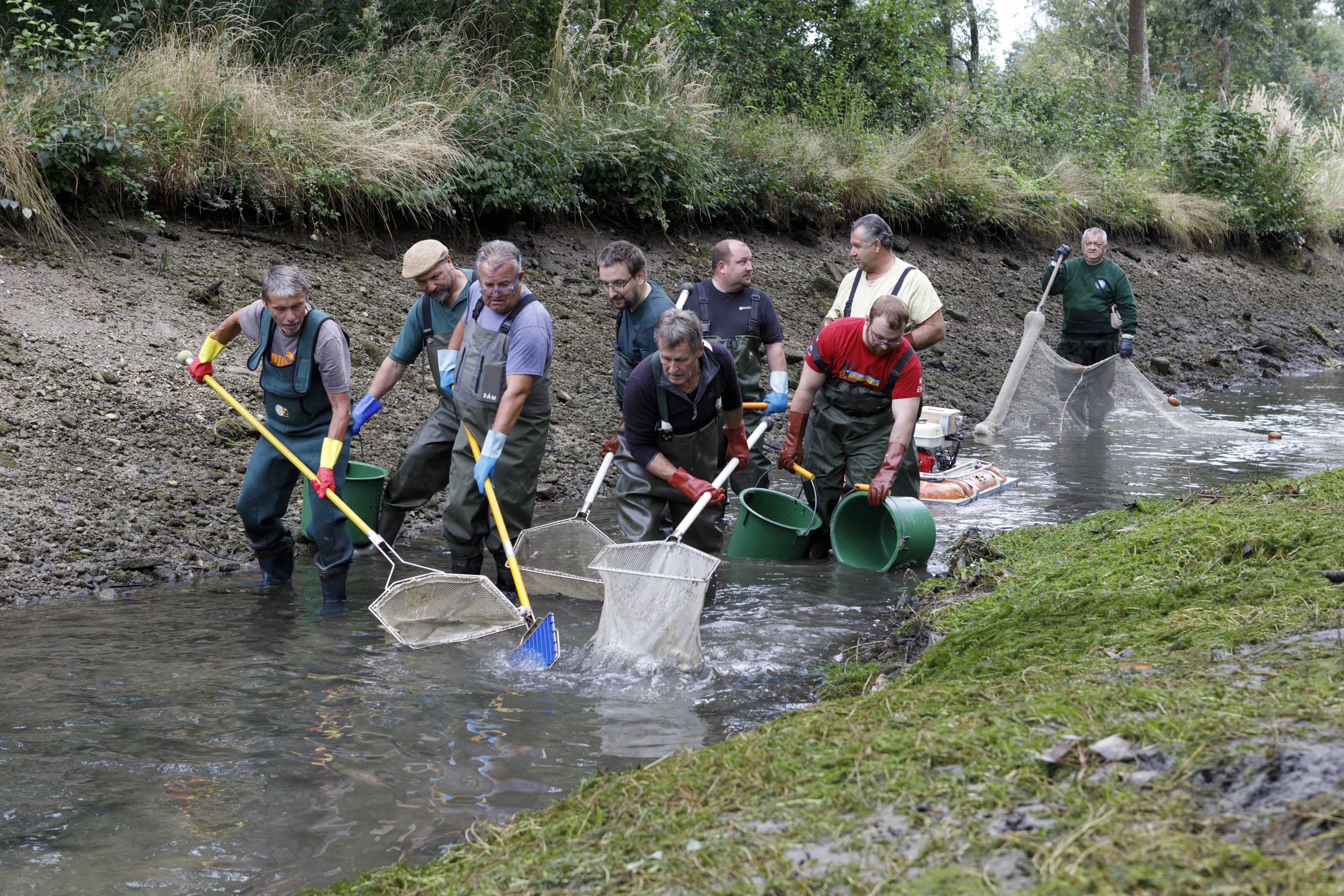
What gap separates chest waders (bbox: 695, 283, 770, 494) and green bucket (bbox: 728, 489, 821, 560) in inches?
10.6

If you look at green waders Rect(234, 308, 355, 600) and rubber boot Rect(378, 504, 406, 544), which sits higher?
green waders Rect(234, 308, 355, 600)

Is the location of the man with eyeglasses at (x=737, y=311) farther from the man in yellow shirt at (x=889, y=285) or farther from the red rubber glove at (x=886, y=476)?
the red rubber glove at (x=886, y=476)

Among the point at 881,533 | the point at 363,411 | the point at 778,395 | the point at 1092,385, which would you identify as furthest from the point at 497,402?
the point at 1092,385

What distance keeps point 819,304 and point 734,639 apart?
29.3 feet

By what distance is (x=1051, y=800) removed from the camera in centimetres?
271

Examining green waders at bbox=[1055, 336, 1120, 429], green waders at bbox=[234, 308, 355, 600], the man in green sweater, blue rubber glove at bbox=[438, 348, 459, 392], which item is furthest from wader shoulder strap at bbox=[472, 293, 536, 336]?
green waders at bbox=[1055, 336, 1120, 429]

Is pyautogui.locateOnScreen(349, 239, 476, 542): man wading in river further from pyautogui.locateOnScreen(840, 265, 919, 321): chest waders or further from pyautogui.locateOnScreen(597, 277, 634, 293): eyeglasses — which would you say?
pyautogui.locateOnScreen(840, 265, 919, 321): chest waders

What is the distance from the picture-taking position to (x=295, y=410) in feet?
20.8

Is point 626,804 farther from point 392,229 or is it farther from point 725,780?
point 392,229

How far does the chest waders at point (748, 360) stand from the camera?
7.62m

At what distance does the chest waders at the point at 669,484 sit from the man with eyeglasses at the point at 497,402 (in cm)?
56

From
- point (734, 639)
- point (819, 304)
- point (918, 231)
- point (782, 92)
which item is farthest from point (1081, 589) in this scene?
point (782, 92)

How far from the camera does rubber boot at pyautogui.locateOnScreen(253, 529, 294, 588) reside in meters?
6.69

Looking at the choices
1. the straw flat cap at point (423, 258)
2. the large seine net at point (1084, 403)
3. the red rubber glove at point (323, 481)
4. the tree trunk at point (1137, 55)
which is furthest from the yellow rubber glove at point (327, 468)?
the tree trunk at point (1137, 55)
